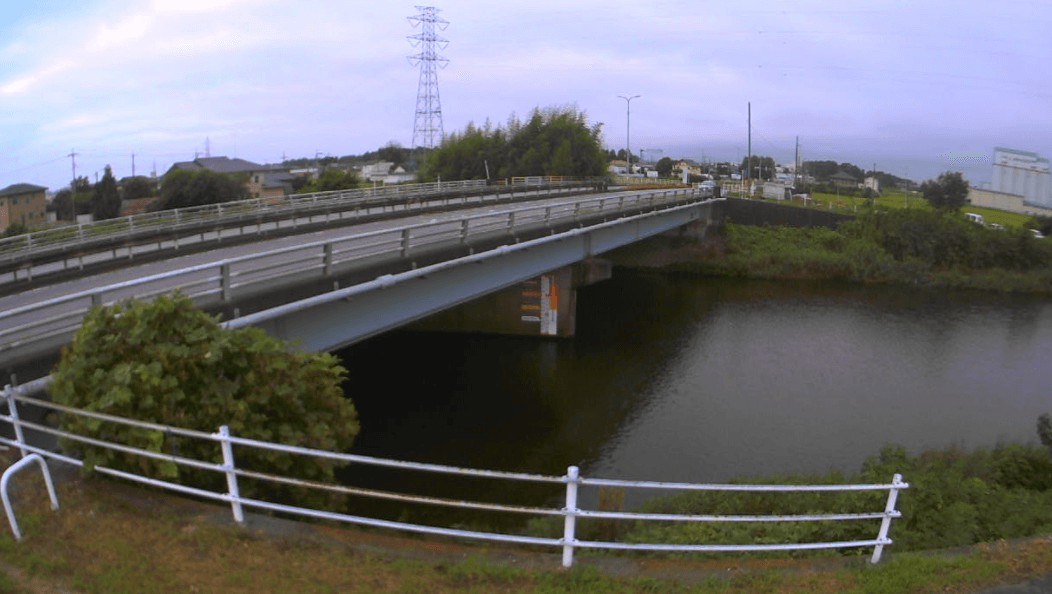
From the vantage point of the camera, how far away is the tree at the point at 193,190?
56.4 m

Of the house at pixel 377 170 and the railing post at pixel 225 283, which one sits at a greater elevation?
the house at pixel 377 170

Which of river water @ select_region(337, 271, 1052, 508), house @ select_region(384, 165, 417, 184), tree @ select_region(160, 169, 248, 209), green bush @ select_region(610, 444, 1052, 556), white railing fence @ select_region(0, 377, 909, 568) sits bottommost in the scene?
river water @ select_region(337, 271, 1052, 508)

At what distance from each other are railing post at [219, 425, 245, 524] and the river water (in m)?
11.9

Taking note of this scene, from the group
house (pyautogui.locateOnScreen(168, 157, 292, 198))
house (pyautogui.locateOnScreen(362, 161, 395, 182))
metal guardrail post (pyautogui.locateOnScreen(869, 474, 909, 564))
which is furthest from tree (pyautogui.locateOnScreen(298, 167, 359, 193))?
metal guardrail post (pyautogui.locateOnScreen(869, 474, 909, 564))

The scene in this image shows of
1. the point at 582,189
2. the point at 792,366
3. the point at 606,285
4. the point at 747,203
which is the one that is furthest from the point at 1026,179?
the point at 792,366

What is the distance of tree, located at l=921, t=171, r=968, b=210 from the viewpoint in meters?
83.9

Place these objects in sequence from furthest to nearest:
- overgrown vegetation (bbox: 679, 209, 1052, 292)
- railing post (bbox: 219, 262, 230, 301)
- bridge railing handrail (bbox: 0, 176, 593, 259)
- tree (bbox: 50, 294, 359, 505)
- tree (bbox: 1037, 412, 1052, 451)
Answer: overgrown vegetation (bbox: 679, 209, 1052, 292), bridge railing handrail (bbox: 0, 176, 593, 259), tree (bbox: 1037, 412, 1052, 451), railing post (bbox: 219, 262, 230, 301), tree (bbox: 50, 294, 359, 505)

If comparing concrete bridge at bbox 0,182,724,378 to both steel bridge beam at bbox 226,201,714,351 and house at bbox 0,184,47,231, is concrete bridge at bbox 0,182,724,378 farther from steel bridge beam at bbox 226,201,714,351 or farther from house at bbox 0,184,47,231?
house at bbox 0,184,47,231

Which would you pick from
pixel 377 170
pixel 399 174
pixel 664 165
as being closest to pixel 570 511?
pixel 399 174

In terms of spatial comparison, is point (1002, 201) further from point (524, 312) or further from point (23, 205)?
point (23, 205)

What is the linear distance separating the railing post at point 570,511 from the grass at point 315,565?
5.4 inches

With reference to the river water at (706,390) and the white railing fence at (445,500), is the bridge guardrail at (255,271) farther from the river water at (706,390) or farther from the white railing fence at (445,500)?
the river water at (706,390)

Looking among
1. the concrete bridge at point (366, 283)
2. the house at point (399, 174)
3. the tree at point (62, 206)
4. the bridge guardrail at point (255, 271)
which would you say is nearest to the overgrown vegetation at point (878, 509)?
the concrete bridge at point (366, 283)

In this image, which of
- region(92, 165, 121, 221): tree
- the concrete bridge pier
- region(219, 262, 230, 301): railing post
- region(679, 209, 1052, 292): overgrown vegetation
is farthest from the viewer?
region(92, 165, 121, 221): tree
